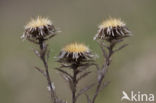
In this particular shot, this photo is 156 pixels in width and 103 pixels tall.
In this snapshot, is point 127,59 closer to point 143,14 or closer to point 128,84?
point 128,84

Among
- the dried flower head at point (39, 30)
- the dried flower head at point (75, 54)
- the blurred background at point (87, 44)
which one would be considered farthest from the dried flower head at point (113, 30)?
the blurred background at point (87, 44)

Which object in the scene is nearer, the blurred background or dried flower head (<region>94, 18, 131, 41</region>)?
dried flower head (<region>94, 18, 131, 41</region>)

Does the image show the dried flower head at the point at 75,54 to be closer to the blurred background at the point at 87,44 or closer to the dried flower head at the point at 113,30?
the dried flower head at the point at 113,30

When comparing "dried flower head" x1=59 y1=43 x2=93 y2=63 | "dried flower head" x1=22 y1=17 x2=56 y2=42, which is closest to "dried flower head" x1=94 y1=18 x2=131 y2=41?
"dried flower head" x1=59 y1=43 x2=93 y2=63

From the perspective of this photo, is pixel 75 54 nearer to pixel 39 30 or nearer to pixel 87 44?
pixel 39 30

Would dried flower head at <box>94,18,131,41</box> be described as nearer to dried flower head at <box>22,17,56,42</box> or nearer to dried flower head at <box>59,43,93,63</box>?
dried flower head at <box>59,43,93,63</box>

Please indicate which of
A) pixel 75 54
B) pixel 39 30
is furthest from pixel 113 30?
pixel 39 30
